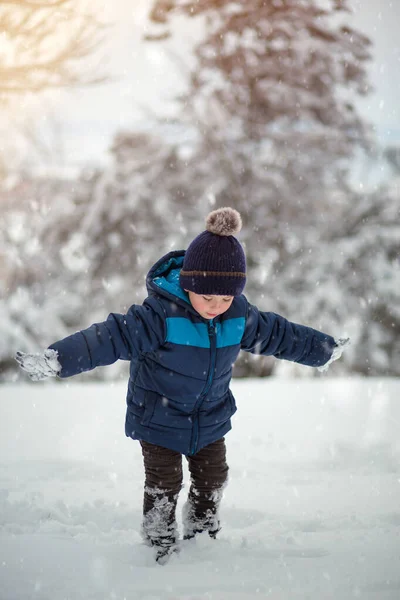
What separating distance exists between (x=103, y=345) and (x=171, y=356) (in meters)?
0.31

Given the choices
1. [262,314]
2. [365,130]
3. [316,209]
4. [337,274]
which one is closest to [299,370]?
[337,274]

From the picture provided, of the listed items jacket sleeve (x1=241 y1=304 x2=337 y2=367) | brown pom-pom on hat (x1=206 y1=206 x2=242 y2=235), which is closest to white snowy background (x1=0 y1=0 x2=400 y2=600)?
jacket sleeve (x1=241 y1=304 x2=337 y2=367)

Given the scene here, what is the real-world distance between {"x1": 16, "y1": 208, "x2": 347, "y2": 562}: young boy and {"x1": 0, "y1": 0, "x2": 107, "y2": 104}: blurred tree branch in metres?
4.20

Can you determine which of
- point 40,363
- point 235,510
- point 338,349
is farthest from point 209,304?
point 235,510

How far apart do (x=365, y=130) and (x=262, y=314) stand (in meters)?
7.11

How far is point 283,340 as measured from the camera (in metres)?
2.95

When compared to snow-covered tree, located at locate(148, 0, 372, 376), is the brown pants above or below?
below

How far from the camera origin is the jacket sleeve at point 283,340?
112 inches

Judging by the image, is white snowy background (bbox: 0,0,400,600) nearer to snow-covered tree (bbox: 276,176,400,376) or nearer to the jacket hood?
snow-covered tree (bbox: 276,176,400,376)

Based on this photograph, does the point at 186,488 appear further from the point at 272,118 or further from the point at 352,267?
the point at 272,118

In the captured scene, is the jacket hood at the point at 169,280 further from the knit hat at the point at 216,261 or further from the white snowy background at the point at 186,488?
the white snowy background at the point at 186,488

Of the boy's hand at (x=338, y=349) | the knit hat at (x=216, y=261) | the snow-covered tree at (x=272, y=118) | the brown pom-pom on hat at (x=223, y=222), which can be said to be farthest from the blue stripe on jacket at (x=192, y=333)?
the snow-covered tree at (x=272, y=118)

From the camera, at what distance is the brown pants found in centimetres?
263

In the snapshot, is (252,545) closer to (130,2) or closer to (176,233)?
(176,233)
